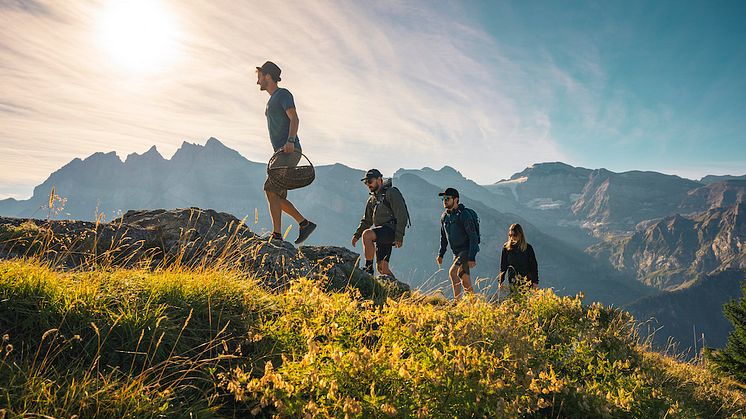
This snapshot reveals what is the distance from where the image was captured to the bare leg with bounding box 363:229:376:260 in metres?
8.88

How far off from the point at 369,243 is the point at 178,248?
12.9ft

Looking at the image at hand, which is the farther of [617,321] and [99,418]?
[617,321]

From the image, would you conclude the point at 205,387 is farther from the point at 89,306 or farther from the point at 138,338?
the point at 89,306

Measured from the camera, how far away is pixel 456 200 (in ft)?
31.5

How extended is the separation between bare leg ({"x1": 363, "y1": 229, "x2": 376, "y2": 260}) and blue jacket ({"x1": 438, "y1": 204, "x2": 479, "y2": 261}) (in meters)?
2.08

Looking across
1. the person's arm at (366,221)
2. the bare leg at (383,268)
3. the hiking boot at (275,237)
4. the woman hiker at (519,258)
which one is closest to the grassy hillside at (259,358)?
the hiking boot at (275,237)

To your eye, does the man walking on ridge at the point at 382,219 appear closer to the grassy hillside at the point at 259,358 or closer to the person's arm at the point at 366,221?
the person's arm at the point at 366,221

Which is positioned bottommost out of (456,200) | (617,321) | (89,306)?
(617,321)

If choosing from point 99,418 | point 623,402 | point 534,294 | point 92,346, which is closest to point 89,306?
point 92,346

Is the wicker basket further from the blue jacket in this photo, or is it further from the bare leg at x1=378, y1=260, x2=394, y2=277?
the blue jacket

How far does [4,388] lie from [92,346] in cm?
81

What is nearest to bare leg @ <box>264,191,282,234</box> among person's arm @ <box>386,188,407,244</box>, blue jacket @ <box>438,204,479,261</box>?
person's arm @ <box>386,188,407,244</box>

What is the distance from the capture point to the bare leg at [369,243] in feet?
29.1

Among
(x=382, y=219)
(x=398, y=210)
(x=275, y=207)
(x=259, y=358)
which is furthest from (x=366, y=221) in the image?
(x=259, y=358)
